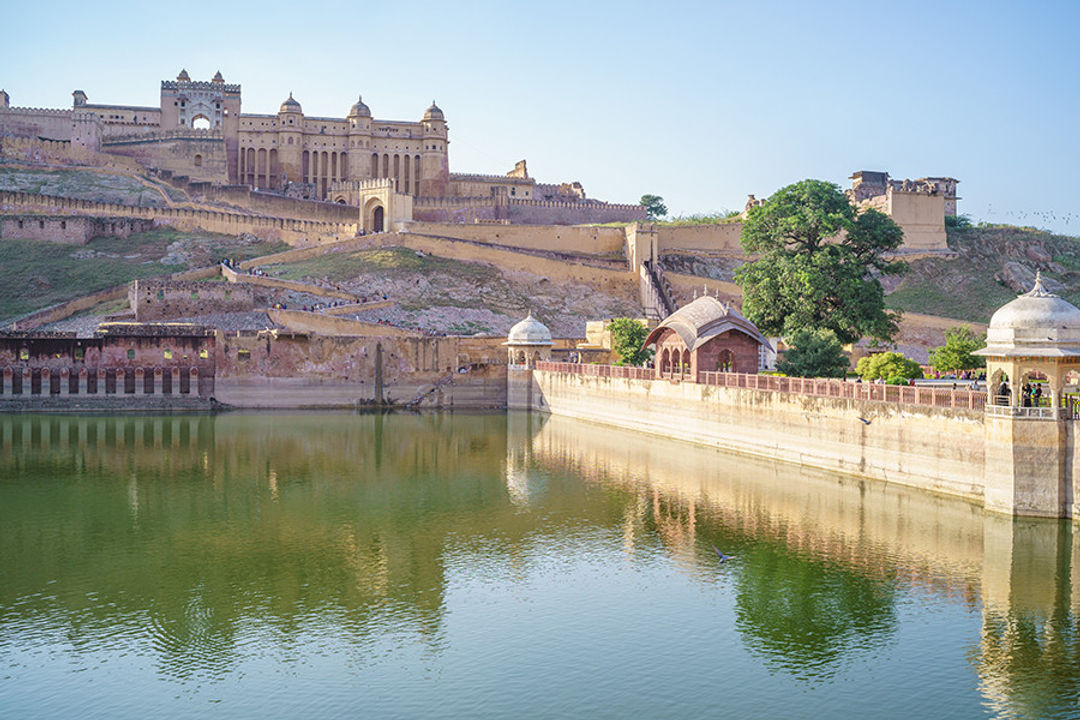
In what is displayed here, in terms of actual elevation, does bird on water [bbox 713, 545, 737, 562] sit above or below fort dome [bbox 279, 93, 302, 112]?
below

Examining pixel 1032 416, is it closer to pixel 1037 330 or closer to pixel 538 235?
pixel 1037 330

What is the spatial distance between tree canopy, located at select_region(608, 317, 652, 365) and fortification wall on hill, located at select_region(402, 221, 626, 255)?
1358 cm

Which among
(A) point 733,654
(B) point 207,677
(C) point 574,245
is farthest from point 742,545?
(C) point 574,245

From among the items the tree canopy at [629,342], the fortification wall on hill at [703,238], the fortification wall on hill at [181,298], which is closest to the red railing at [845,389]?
the tree canopy at [629,342]

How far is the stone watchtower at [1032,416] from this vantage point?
15.5 meters

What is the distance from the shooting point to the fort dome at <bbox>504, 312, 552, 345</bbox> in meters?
35.2

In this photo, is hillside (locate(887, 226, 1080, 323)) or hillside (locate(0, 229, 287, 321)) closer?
hillside (locate(0, 229, 287, 321))

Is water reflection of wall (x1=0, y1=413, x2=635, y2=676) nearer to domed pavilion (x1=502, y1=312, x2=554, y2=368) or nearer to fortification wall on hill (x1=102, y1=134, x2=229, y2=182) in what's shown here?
domed pavilion (x1=502, y1=312, x2=554, y2=368)

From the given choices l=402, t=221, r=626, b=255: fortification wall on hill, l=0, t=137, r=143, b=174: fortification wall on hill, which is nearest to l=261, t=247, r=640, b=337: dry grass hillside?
l=402, t=221, r=626, b=255: fortification wall on hill

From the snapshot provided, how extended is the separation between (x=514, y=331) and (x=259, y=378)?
27.7 ft

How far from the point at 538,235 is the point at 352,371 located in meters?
17.4

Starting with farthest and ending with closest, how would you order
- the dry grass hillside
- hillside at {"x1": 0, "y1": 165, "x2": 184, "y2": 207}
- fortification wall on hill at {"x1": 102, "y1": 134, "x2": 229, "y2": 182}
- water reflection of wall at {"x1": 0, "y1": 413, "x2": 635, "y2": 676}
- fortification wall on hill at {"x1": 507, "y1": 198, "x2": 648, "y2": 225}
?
fortification wall on hill at {"x1": 507, "y1": 198, "x2": 648, "y2": 225} < fortification wall on hill at {"x1": 102, "y1": 134, "x2": 229, "y2": 182} < hillside at {"x1": 0, "y1": 165, "x2": 184, "y2": 207} < the dry grass hillside < water reflection of wall at {"x1": 0, "y1": 413, "x2": 635, "y2": 676}

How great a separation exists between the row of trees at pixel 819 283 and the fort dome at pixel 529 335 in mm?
6967

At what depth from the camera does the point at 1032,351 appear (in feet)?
51.7
